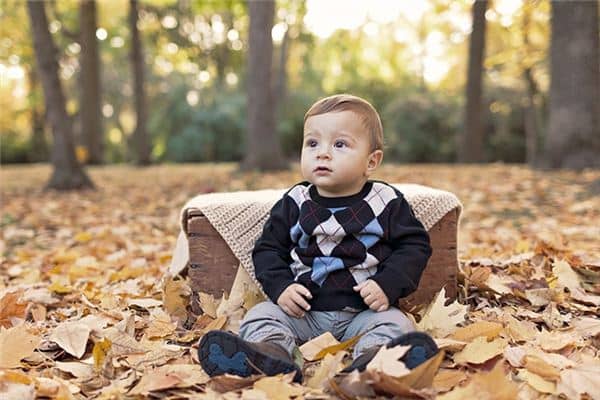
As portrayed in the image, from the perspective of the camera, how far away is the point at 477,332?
7.58 feet

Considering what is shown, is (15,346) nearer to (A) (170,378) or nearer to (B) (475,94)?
(A) (170,378)

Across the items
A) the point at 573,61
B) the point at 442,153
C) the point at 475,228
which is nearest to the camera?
the point at 475,228

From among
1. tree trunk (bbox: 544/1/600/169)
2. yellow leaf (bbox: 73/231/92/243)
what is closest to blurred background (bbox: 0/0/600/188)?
tree trunk (bbox: 544/1/600/169)

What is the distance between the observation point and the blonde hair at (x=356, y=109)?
234 cm

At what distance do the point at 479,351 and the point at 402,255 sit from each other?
40 cm

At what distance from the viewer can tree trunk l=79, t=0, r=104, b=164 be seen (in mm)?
15234

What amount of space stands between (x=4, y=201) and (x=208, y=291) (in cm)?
615

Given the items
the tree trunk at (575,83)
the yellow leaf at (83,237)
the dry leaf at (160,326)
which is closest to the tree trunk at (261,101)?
the tree trunk at (575,83)

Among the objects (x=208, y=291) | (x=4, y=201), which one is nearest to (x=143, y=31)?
(x=4, y=201)

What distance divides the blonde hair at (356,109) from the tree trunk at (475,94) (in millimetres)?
10777

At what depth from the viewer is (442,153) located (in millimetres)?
17000

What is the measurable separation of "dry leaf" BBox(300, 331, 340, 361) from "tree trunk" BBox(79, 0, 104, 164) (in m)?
14.1

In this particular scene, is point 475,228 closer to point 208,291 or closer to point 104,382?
point 208,291

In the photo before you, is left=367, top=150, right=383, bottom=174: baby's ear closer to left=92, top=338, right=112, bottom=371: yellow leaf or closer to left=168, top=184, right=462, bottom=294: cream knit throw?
left=168, top=184, right=462, bottom=294: cream knit throw
